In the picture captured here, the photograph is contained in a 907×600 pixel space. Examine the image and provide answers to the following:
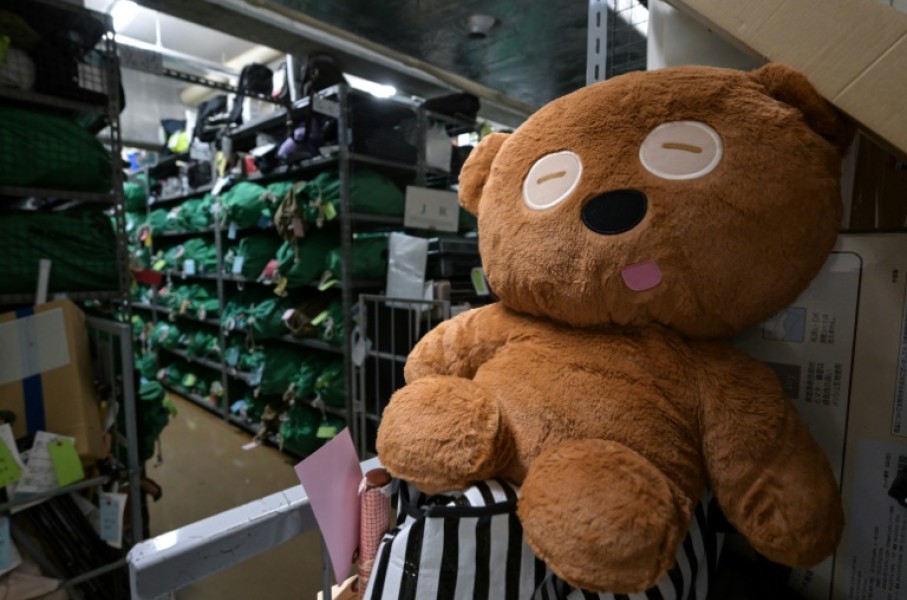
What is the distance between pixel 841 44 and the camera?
47 cm

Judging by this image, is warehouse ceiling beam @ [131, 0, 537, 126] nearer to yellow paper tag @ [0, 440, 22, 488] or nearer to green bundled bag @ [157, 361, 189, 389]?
yellow paper tag @ [0, 440, 22, 488]

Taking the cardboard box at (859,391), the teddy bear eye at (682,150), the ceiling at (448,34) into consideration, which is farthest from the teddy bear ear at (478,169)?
the cardboard box at (859,391)

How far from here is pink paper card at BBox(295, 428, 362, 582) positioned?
52 cm

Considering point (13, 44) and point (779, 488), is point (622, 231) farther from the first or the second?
Result: point (13, 44)

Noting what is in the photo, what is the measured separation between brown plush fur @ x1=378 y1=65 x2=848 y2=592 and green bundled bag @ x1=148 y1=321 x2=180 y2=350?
4.06m

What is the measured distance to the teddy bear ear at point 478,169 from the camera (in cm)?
72

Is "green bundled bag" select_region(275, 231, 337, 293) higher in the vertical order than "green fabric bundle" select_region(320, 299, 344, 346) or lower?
higher

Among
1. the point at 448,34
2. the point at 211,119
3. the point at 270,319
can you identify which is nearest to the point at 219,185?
the point at 211,119

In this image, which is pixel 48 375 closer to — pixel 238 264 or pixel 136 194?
pixel 238 264

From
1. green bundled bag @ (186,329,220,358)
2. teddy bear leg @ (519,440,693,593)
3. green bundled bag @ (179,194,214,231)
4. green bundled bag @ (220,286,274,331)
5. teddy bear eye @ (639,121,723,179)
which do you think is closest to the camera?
teddy bear leg @ (519,440,693,593)

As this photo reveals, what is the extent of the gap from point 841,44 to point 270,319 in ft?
Answer: 8.85

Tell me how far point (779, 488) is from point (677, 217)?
30cm

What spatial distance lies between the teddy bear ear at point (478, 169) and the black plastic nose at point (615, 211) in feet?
0.69

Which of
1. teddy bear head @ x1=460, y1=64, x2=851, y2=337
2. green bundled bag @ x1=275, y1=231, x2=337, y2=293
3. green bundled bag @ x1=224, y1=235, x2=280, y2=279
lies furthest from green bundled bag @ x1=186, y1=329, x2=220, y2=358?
teddy bear head @ x1=460, y1=64, x2=851, y2=337
